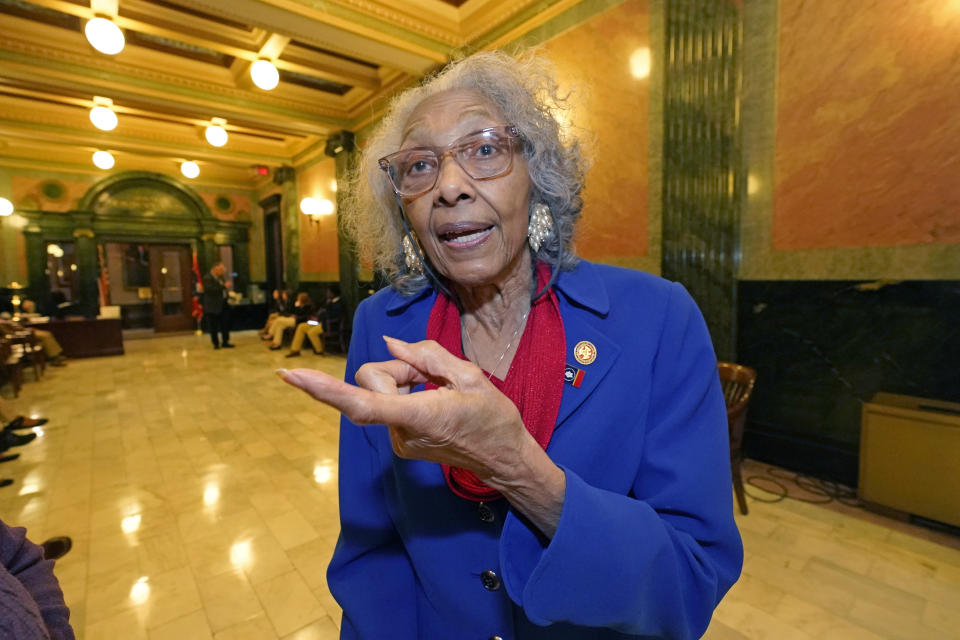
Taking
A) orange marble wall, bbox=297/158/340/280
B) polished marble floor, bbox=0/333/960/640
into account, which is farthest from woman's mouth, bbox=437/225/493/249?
orange marble wall, bbox=297/158/340/280

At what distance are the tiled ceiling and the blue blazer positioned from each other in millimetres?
3481

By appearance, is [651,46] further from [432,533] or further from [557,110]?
[432,533]

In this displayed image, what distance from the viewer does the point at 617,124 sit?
425cm

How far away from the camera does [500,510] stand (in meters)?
0.84

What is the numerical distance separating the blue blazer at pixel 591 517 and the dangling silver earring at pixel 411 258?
139 millimetres

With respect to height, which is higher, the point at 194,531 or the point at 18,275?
the point at 18,275

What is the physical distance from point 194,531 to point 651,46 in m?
5.06

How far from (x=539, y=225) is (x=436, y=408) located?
0.71 m

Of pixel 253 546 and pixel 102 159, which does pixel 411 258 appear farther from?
pixel 102 159

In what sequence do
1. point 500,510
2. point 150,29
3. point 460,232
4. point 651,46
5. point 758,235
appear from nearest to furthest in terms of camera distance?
point 500,510 → point 460,232 → point 758,235 → point 651,46 → point 150,29

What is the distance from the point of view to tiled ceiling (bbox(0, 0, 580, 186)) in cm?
500

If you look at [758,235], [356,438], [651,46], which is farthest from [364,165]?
[651,46]

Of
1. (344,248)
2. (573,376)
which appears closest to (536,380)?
(573,376)

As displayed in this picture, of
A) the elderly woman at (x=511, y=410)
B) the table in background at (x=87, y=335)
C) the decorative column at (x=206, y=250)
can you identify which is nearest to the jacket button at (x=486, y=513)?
→ the elderly woman at (x=511, y=410)
